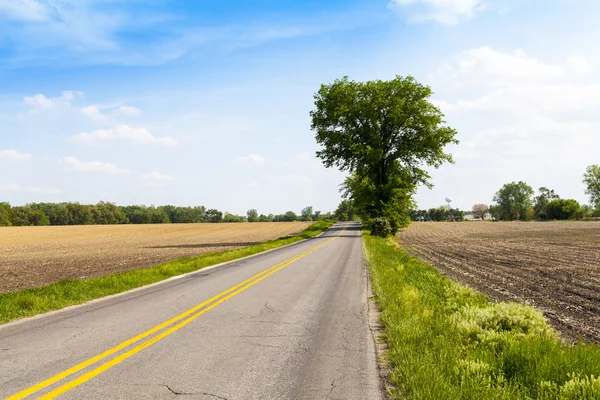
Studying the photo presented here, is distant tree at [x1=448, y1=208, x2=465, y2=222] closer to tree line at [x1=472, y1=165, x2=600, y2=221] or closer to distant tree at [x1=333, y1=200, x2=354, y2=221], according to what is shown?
tree line at [x1=472, y1=165, x2=600, y2=221]

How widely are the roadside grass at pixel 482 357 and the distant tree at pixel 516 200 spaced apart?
171519mm

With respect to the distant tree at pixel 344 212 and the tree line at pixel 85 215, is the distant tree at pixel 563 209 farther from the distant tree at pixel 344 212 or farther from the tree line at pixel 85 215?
the tree line at pixel 85 215

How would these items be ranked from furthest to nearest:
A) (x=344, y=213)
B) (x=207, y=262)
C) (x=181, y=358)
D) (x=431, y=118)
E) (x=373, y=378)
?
(x=344, y=213) < (x=431, y=118) < (x=207, y=262) < (x=181, y=358) < (x=373, y=378)

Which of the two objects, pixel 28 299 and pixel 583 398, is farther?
pixel 28 299

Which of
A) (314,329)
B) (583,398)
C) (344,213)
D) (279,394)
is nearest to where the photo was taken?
(583,398)

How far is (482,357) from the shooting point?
5961 mm

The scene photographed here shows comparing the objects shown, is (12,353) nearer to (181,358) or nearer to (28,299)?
(181,358)

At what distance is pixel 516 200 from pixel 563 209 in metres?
31.0

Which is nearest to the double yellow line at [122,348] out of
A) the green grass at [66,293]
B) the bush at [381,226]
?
the green grass at [66,293]

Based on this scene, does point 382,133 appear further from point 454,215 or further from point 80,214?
point 454,215

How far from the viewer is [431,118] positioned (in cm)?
4578

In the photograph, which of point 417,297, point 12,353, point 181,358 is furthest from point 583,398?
point 12,353

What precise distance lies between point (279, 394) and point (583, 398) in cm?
340

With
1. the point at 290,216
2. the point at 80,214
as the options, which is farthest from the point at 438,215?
the point at 80,214
